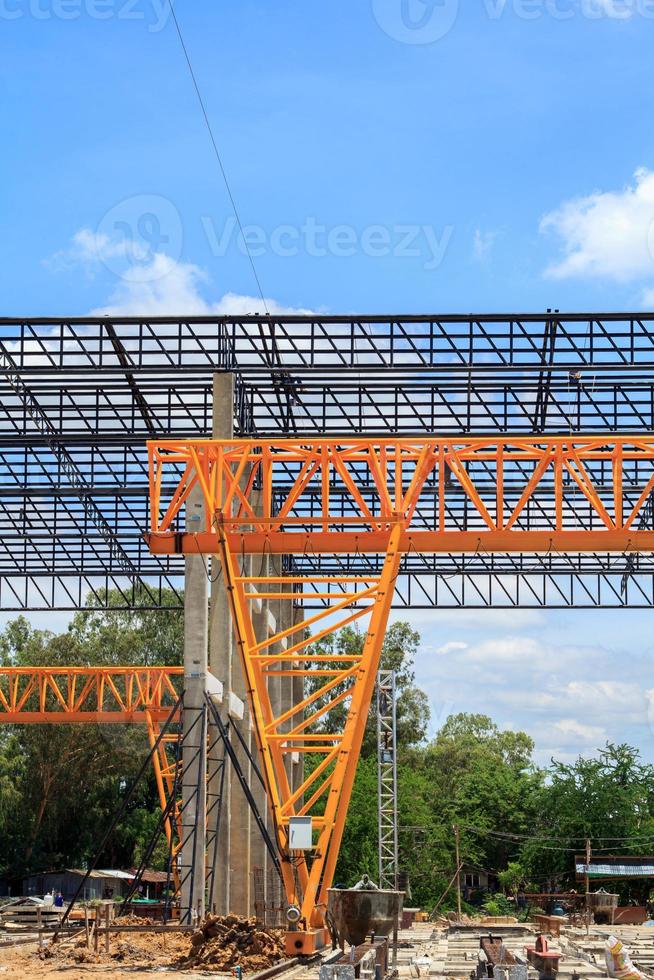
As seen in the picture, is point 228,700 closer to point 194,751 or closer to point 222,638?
point 222,638

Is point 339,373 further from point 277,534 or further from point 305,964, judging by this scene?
point 305,964

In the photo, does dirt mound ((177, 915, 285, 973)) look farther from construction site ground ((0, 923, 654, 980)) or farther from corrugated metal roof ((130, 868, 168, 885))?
corrugated metal roof ((130, 868, 168, 885))

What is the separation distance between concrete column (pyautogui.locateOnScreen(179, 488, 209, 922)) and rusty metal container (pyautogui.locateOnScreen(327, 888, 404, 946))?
811 centimetres

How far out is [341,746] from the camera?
26188 millimetres

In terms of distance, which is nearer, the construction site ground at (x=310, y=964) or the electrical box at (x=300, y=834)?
the construction site ground at (x=310, y=964)

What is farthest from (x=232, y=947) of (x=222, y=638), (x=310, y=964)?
(x=222, y=638)

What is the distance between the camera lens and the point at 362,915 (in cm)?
2620

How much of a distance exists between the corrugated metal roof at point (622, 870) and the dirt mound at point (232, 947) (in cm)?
3977

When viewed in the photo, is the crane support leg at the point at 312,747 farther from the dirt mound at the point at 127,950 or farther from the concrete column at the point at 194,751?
the concrete column at the point at 194,751

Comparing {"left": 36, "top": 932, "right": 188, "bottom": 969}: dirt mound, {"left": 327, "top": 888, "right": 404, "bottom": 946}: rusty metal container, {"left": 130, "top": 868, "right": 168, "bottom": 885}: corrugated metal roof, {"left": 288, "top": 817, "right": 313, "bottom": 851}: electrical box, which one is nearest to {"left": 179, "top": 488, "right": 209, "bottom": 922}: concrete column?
{"left": 36, "top": 932, "right": 188, "bottom": 969}: dirt mound

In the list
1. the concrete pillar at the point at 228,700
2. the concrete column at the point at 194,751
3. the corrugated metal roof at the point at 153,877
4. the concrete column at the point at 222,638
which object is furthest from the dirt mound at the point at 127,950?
the corrugated metal roof at the point at 153,877

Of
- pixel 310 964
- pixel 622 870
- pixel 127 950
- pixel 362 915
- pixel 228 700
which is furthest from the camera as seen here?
pixel 622 870

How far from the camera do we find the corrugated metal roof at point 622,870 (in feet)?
204

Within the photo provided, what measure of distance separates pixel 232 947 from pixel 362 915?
280 centimetres
